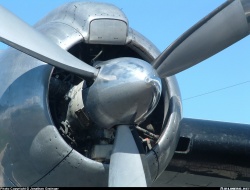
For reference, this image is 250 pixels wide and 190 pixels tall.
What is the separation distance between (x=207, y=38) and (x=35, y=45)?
204 centimetres

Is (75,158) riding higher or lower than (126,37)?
lower

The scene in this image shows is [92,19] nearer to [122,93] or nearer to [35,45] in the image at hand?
[35,45]

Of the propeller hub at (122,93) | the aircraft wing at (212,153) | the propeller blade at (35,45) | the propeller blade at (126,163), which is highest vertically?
the propeller blade at (35,45)

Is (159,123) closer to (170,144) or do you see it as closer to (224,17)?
(170,144)

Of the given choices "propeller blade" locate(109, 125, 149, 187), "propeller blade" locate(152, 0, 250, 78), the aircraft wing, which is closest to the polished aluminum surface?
"propeller blade" locate(152, 0, 250, 78)

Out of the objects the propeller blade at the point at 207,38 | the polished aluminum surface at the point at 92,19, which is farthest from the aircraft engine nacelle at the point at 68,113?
the propeller blade at the point at 207,38

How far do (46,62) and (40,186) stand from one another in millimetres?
1523

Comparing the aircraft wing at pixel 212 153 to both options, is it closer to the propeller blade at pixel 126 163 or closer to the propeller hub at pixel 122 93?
the propeller blade at pixel 126 163

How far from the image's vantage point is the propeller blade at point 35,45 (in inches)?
273

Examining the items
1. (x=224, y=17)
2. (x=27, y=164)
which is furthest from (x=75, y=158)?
(x=224, y=17)

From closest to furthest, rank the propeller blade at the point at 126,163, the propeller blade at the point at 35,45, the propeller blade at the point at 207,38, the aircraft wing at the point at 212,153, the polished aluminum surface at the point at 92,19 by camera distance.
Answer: the propeller blade at the point at 35,45
the propeller blade at the point at 126,163
the propeller blade at the point at 207,38
the polished aluminum surface at the point at 92,19
the aircraft wing at the point at 212,153

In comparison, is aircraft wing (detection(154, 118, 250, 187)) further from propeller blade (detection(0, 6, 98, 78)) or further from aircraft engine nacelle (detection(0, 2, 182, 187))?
propeller blade (detection(0, 6, 98, 78))

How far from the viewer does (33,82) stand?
734cm

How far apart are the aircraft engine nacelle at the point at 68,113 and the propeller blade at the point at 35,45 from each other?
25 centimetres
